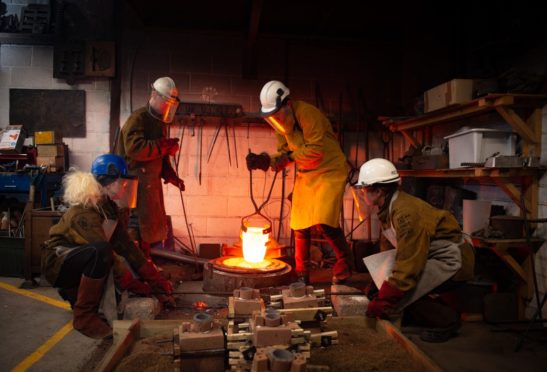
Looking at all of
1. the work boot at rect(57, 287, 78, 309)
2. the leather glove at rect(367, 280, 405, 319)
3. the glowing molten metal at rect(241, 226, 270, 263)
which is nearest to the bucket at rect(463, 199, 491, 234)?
the leather glove at rect(367, 280, 405, 319)

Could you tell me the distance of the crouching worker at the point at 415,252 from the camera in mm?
3172

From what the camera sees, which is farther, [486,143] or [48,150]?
[48,150]

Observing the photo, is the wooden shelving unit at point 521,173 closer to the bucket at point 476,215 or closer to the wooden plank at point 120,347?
the bucket at point 476,215

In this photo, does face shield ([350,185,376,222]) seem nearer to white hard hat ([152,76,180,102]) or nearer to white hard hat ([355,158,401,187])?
white hard hat ([355,158,401,187])

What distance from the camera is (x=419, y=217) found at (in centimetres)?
323

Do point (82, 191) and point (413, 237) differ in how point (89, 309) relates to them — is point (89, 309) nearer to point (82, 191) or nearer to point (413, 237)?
point (82, 191)

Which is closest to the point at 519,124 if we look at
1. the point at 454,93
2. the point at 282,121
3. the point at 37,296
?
the point at 454,93

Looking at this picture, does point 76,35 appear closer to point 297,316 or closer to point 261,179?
point 261,179

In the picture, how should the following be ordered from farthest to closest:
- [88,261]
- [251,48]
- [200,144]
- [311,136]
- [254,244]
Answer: [200,144]
[251,48]
[254,244]
[311,136]
[88,261]

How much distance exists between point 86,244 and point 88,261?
128 mm

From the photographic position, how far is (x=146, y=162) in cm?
470

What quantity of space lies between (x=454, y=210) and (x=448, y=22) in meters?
2.39

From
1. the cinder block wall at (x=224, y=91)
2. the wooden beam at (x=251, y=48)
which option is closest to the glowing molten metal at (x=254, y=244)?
the cinder block wall at (x=224, y=91)

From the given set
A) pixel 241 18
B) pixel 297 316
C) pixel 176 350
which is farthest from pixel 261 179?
pixel 176 350
